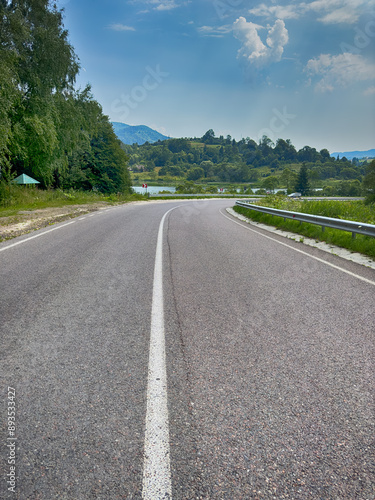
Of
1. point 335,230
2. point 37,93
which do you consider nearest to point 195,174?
point 37,93

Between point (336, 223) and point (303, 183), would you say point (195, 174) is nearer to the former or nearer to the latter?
point (303, 183)

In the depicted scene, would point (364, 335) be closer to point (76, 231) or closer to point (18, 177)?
point (76, 231)

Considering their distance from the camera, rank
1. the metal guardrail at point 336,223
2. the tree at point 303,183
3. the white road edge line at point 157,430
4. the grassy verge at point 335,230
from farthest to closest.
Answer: the tree at point 303,183, the grassy verge at point 335,230, the metal guardrail at point 336,223, the white road edge line at point 157,430

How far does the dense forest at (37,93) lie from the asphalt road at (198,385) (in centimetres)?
1690

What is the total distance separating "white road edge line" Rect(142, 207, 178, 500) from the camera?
75.5 inches

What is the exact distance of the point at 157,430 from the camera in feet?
7.70

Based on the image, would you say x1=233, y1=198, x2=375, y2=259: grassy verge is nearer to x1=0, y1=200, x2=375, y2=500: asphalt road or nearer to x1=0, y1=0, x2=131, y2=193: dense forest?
x1=0, y1=200, x2=375, y2=500: asphalt road

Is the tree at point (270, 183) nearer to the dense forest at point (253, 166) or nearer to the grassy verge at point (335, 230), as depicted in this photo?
the dense forest at point (253, 166)

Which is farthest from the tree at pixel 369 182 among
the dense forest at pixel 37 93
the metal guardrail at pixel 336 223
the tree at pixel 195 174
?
the tree at pixel 195 174

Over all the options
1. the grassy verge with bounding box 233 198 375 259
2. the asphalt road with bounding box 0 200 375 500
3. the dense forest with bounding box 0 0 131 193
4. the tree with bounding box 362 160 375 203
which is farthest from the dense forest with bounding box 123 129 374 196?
the asphalt road with bounding box 0 200 375 500

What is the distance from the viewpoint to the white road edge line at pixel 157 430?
1.92 m

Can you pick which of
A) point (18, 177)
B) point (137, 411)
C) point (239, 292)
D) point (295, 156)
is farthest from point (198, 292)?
point (295, 156)

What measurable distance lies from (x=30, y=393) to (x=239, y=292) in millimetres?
3439

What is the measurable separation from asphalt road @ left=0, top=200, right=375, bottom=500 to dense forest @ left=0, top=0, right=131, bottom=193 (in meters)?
16.9
